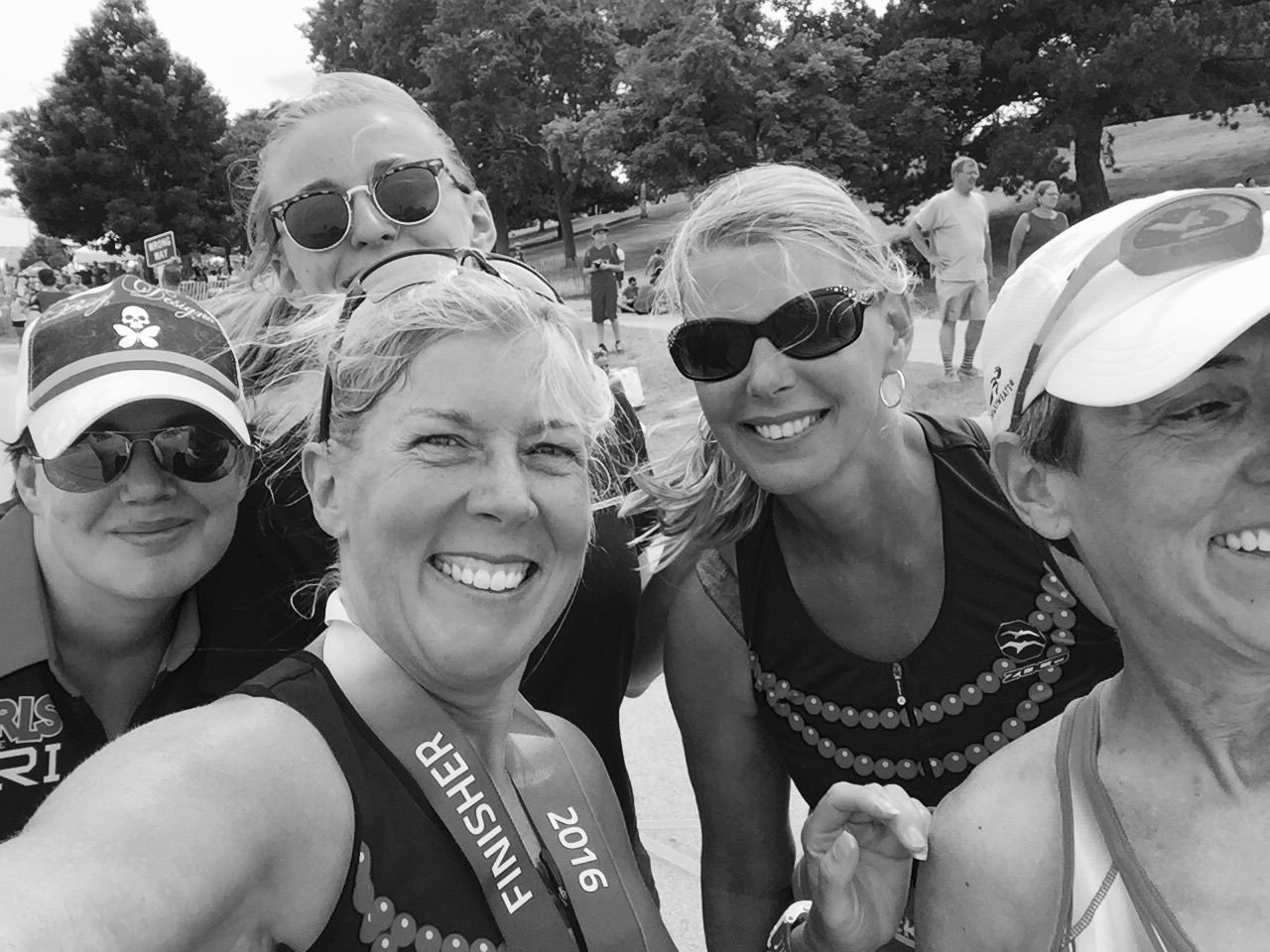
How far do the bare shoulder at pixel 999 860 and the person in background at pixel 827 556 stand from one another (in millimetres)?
552

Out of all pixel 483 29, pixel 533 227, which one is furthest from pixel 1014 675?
pixel 533 227

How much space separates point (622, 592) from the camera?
2.34m

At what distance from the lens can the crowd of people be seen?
118cm

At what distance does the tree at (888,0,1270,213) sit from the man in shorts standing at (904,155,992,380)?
13760 mm

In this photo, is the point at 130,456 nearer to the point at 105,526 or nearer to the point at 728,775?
the point at 105,526

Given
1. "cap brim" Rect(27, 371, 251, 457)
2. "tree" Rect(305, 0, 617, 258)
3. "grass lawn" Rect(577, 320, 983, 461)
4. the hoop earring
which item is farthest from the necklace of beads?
"tree" Rect(305, 0, 617, 258)

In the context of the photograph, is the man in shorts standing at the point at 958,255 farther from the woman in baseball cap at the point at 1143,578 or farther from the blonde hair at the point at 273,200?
the woman in baseball cap at the point at 1143,578

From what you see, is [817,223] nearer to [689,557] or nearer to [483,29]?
[689,557]

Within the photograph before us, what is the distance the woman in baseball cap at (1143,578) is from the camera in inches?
45.4

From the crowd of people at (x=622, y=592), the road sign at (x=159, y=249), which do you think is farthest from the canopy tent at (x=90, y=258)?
the crowd of people at (x=622, y=592)

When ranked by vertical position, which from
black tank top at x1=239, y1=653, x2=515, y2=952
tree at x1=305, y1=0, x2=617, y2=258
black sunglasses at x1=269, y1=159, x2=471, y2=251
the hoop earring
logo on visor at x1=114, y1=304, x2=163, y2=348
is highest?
tree at x1=305, y1=0, x2=617, y2=258

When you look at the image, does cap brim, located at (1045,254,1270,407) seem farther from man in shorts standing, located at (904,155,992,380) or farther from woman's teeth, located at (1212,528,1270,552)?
man in shorts standing, located at (904,155,992,380)

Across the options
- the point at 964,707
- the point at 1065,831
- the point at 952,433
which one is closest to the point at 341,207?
the point at 952,433

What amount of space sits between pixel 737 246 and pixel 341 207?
44.7 inches
